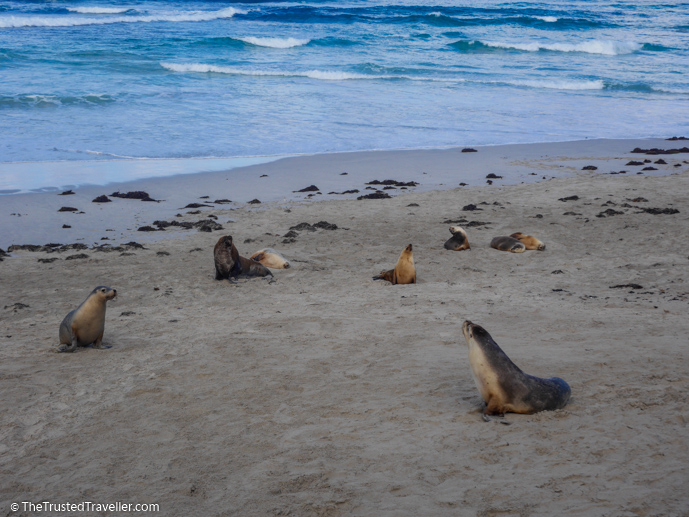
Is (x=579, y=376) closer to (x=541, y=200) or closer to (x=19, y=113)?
(x=541, y=200)

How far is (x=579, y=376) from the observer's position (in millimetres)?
4312

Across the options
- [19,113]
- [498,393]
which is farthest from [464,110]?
[498,393]

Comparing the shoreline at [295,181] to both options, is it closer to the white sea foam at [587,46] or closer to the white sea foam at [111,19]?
the white sea foam at [587,46]

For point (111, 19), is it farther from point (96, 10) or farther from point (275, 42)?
point (275, 42)

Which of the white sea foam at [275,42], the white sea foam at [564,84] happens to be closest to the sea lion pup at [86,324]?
the white sea foam at [564,84]

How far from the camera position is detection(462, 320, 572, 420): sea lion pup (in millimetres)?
3740

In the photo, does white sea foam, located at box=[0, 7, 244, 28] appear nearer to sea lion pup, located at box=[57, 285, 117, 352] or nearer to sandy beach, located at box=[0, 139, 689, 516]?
sandy beach, located at box=[0, 139, 689, 516]

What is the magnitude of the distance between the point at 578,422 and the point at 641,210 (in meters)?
7.51

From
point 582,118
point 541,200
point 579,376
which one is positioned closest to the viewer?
point 579,376

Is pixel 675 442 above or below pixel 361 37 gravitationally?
below

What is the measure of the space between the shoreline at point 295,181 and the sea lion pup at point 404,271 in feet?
12.5

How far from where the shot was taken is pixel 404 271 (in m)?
7.11

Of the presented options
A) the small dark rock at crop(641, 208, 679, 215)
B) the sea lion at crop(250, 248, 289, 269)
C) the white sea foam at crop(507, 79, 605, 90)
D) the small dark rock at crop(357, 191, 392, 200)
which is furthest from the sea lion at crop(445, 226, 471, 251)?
the white sea foam at crop(507, 79, 605, 90)

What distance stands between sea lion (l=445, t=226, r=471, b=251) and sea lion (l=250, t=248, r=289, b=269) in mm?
2284
